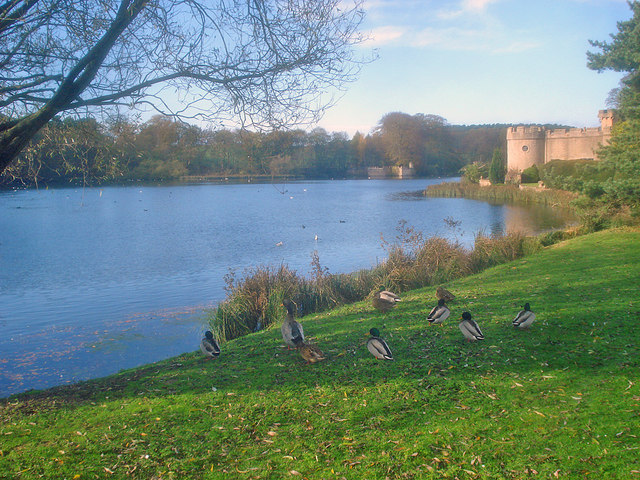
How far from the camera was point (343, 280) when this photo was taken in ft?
37.8

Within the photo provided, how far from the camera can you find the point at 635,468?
10.6 ft

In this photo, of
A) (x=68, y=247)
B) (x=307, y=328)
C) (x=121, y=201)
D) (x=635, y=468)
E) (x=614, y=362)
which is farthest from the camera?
(x=121, y=201)

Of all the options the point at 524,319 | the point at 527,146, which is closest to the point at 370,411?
the point at 524,319

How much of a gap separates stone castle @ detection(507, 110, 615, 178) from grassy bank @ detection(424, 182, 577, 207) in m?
5.56

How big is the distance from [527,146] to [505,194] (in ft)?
36.6

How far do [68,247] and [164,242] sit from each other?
393 cm

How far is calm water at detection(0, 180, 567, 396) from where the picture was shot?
912cm

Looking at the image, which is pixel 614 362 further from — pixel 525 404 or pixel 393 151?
pixel 393 151

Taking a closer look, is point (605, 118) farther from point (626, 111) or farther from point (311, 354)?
point (311, 354)

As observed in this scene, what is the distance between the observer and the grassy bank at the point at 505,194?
33.6 meters

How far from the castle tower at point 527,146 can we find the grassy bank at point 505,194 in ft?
19.7

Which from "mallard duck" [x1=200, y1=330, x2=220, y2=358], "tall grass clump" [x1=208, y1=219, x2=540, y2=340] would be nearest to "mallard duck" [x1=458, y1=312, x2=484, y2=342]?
"mallard duck" [x1=200, y1=330, x2=220, y2=358]

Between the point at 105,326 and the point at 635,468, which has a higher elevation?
the point at 635,468

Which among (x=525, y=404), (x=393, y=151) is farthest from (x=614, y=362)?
(x=393, y=151)
